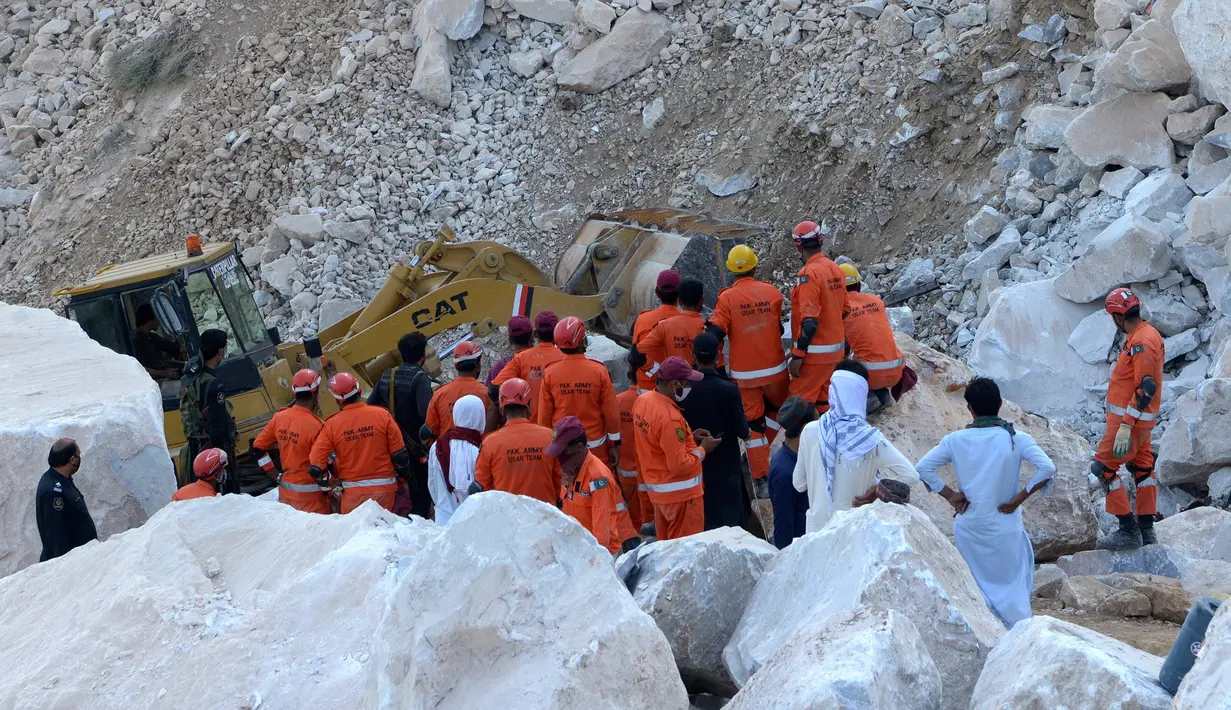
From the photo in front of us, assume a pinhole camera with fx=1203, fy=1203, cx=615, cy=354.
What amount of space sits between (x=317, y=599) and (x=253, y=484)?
15.6 ft

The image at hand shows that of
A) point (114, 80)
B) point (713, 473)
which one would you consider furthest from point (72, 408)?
point (114, 80)

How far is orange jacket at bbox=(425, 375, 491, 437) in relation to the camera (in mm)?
7449

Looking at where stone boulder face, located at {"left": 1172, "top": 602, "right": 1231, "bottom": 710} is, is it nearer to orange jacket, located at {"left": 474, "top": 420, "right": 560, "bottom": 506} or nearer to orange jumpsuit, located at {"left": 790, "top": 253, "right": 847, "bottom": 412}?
orange jacket, located at {"left": 474, "top": 420, "right": 560, "bottom": 506}

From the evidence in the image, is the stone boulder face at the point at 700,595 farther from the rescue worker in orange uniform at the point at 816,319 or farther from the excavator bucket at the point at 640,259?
the excavator bucket at the point at 640,259

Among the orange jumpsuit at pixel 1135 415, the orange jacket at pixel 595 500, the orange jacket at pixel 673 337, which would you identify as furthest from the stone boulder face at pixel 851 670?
the orange jumpsuit at pixel 1135 415

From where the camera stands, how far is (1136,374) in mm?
7367

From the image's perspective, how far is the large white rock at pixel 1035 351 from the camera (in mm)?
9742

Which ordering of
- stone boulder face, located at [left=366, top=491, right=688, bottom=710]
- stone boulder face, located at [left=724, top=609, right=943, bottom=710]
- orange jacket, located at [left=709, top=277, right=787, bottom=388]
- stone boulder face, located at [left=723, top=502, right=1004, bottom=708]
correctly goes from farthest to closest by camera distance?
orange jacket, located at [left=709, top=277, right=787, bottom=388] < stone boulder face, located at [left=723, top=502, right=1004, bottom=708] < stone boulder face, located at [left=366, top=491, right=688, bottom=710] < stone boulder face, located at [left=724, top=609, right=943, bottom=710]

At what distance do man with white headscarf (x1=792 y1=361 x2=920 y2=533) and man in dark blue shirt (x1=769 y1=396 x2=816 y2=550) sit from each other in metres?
0.20

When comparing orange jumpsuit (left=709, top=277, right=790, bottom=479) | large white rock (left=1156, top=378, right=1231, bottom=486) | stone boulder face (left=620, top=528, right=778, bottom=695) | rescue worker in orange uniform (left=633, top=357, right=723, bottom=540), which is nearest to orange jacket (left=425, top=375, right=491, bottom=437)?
rescue worker in orange uniform (left=633, top=357, right=723, bottom=540)

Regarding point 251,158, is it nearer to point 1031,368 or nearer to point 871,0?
point 871,0

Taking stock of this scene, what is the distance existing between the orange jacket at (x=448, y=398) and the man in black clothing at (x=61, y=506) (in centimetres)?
209

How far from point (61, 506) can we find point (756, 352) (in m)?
4.11

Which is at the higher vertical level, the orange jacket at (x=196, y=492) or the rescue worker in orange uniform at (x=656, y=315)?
the orange jacket at (x=196, y=492)
